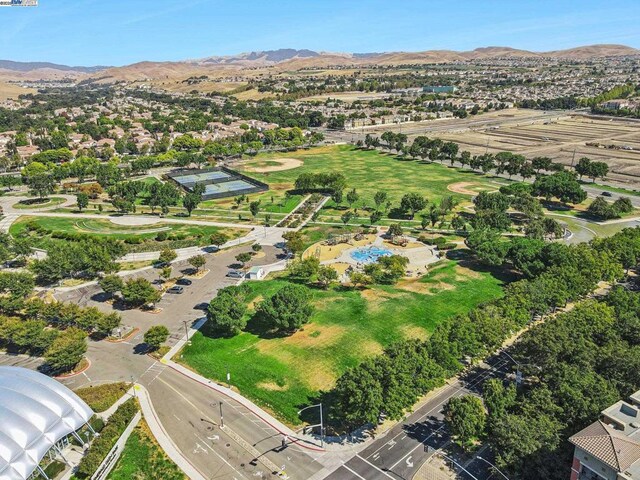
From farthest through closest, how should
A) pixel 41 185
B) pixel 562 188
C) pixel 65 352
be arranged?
1. pixel 41 185
2. pixel 562 188
3. pixel 65 352

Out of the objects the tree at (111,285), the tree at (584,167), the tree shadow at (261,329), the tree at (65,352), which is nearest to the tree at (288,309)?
the tree shadow at (261,329)

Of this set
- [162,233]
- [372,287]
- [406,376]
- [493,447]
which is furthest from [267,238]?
[493,447]

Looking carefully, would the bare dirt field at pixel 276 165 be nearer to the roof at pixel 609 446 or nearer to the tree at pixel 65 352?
the tree at pixel 65 352

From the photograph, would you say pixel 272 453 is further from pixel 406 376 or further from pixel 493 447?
pixel 493 447

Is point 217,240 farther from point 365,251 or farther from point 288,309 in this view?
point 288,309

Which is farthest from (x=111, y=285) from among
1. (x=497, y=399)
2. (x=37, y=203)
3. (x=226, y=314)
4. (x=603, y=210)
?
(x=603, y=210)
